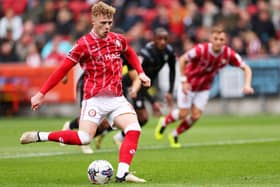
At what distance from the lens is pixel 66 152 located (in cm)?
1609

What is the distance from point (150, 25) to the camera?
96.8ft

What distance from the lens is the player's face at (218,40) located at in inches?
661

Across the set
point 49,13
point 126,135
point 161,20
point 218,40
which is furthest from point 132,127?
point 49,13

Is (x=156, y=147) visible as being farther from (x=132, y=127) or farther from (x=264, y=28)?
(x=264, y=28)

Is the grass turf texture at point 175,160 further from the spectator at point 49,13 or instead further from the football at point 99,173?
the spectator at point 49,13

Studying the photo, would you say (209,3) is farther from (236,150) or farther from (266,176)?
(266,176)

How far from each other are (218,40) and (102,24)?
18.8ft

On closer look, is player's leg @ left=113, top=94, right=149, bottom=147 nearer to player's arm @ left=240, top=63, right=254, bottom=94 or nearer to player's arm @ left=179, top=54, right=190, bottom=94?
player's arm @ left=179, top=54, right=190, bottom=94

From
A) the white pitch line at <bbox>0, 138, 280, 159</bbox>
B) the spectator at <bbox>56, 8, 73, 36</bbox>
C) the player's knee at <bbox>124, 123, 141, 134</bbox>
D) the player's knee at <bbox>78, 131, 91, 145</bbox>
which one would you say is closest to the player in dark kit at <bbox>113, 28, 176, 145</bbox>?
the white pitch line at <bbox>0, 138, 280, 159</bbox>

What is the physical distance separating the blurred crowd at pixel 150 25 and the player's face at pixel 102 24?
15994 mm

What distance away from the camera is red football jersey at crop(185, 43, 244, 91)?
17047 millimetres

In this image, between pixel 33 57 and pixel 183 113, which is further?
pixel 33 57

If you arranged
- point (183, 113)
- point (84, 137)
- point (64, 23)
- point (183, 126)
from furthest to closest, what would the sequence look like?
point (64, 23) < point (183, 113) < point (183, 126) < point (84, 137)

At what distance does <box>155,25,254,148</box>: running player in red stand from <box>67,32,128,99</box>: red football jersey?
5.10 m
